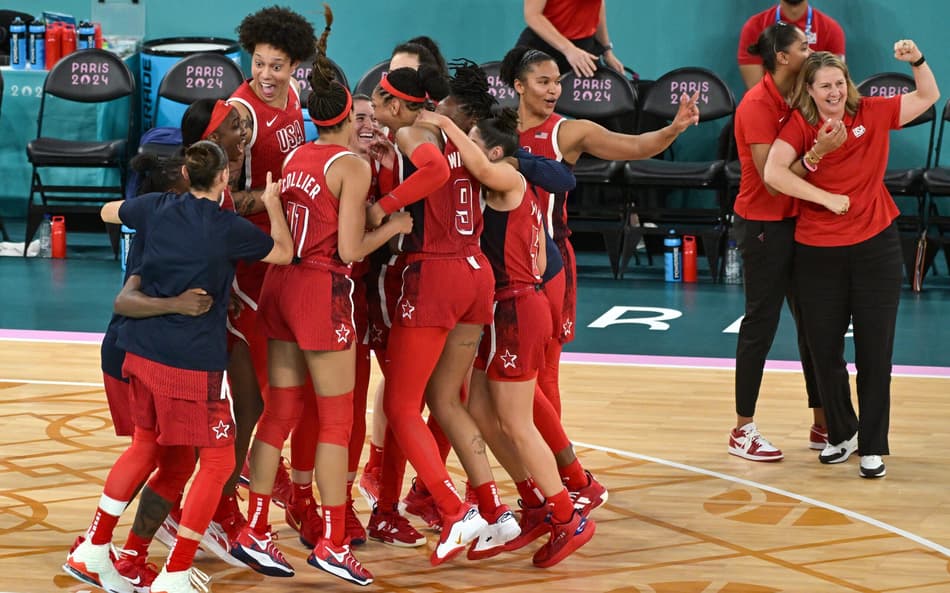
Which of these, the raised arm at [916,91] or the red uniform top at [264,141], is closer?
the red uniform top at [264,141]

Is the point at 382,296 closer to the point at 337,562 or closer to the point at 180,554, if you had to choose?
the point at 337,562

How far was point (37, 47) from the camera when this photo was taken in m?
12.4

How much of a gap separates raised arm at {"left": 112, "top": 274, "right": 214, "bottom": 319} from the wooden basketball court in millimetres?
988

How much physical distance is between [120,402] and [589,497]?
6.03 feet

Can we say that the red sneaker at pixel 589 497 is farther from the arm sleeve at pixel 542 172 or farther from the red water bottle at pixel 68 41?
the red water bottle at pixel 68 41

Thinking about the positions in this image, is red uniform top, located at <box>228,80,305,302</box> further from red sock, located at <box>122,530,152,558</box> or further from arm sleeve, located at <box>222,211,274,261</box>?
red sock, located at <box>122,530,152,558</box>

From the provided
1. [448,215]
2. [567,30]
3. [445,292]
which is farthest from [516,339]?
[567,30]

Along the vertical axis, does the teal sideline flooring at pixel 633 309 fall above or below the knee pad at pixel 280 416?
below

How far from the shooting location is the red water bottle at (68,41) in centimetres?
1234

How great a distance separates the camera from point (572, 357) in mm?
8523

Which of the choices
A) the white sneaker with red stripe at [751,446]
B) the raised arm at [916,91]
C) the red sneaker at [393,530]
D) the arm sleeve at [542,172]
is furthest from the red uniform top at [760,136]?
the red sneaker at [393,530]

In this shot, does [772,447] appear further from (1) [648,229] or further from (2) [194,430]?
(1) [648,229]

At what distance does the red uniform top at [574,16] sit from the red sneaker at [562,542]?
6045mm

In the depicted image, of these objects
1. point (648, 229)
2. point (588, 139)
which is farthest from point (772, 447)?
point (648, 229)
